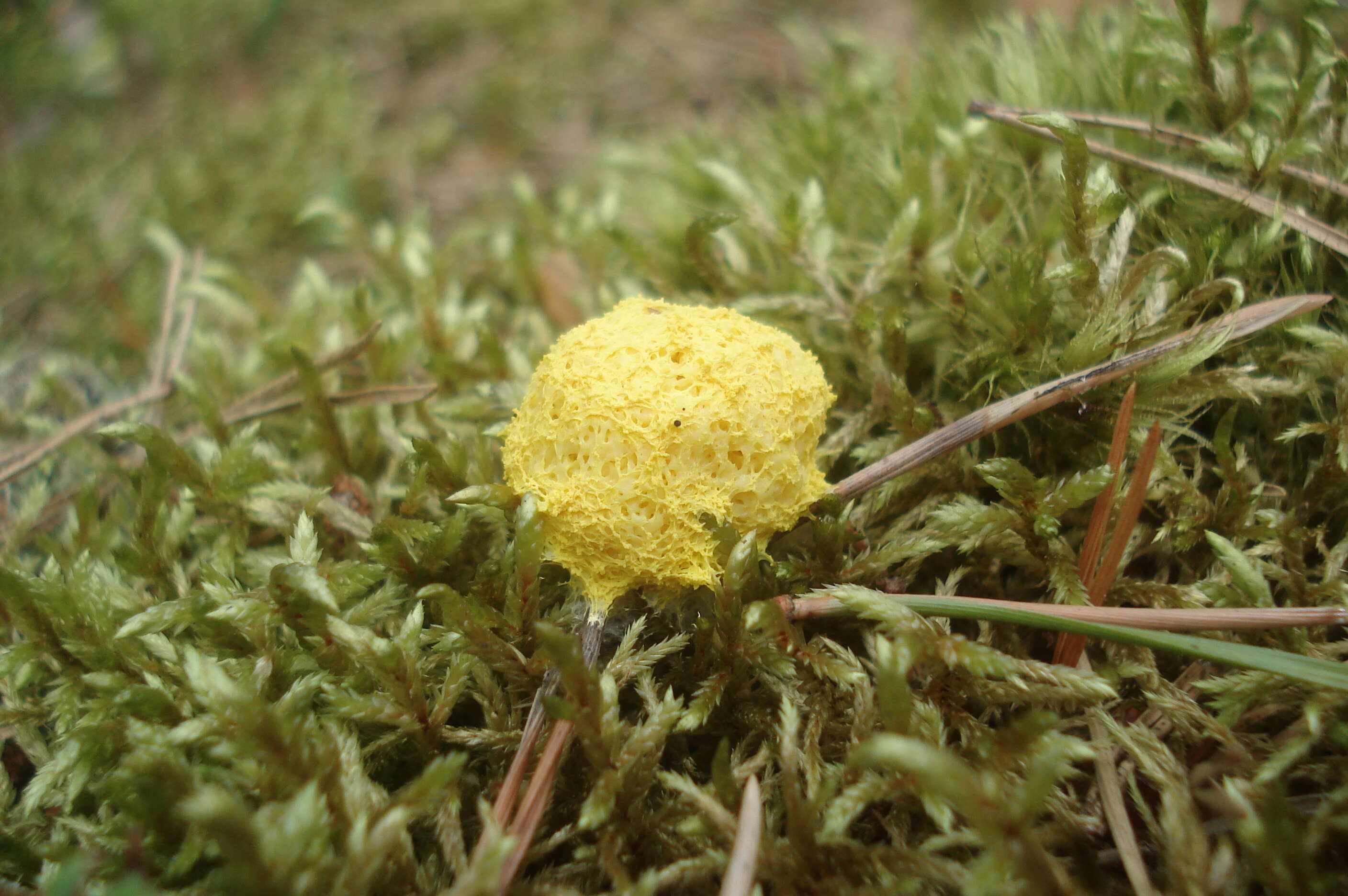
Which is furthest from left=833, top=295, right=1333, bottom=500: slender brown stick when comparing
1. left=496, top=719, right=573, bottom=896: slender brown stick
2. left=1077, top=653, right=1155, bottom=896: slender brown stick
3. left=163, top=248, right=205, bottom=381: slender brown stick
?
left=163, top=248, right=205, bottom=381: slender brown stick

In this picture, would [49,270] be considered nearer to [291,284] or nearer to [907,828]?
[291,284]

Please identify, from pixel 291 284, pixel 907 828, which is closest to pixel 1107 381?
pixel 907 828

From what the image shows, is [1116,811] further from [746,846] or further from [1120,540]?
[746,846]

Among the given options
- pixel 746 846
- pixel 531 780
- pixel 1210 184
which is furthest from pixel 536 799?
pixel 1210 184

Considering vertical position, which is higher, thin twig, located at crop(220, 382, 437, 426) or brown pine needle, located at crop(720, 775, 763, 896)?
thin twig, located at crop(220, 382, 437, 426)

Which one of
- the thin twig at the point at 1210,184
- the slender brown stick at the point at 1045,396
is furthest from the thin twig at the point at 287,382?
the thin twig at the point at 1210,184

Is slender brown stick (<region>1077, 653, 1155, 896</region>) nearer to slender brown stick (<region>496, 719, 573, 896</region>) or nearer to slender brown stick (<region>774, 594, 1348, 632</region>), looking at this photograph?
slender brown stick (<region>774, 594, 1348, 632</region>)

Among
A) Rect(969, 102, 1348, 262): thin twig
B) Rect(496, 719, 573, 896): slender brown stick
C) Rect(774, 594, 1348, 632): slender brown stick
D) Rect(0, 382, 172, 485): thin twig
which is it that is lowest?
Rect(496, 719, 573, 896): slender brown stick
